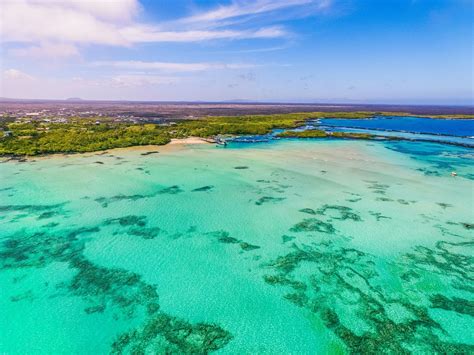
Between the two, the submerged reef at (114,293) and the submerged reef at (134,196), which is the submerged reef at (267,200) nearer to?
the submerged reef at (134,196)

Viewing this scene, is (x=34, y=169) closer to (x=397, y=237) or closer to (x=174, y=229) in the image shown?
(x=174, y=229)

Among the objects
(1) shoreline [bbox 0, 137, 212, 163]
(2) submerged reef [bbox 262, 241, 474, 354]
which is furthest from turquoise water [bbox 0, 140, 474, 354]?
(1) shoreline [bbox 0, 137, 212, 163]

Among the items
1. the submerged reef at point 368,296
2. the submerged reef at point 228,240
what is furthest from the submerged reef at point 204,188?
the submerged reef at point 368,296

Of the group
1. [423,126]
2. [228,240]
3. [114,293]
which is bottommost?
[114,293]

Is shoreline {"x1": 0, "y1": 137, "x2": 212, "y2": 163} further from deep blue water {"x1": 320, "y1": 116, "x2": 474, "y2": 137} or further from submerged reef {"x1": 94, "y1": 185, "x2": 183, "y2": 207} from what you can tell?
deep blue water {"x1": 320, "y1": 116, "x2": 474, "y2": 137}

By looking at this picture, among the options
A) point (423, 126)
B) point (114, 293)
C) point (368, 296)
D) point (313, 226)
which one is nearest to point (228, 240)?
point (313, 226)

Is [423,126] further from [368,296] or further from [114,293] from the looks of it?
[114,293]

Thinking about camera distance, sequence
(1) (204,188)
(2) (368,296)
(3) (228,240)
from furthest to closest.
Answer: (1) (204,188), (3) (228,240), (2) (368,296)
